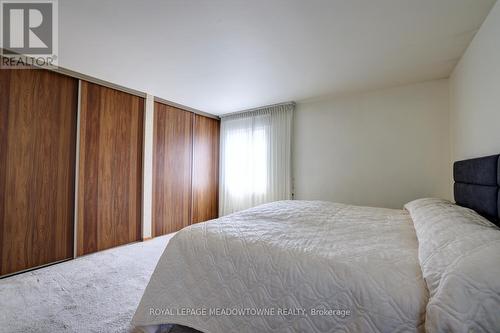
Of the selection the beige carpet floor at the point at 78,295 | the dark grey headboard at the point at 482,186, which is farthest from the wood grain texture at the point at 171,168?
the dark grey headboard at the point at 482,186

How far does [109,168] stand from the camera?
2992 mm

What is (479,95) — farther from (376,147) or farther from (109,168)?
(109,168)

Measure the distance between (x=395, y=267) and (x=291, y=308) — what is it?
0.49m

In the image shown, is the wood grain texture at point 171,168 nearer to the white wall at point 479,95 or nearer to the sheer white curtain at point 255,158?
the sheer white curtain at point 255,158

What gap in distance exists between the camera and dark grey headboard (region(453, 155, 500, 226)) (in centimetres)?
132

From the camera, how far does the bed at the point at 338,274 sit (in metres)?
0.73

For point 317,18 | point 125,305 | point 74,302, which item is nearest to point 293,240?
point 125,305

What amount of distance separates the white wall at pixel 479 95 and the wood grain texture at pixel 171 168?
3756 millimetres

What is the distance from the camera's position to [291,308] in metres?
1.01

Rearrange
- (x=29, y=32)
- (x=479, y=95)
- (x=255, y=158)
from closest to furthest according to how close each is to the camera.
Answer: (x=479, y=95), (x=29, y=32), (x=255, y=158)

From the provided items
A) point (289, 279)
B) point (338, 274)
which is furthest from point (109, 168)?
point (338, 274)

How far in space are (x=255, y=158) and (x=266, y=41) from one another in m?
2.28

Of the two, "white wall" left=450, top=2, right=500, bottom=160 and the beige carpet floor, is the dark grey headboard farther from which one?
the beige carpet floor

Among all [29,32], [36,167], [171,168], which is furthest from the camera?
[171,168]
